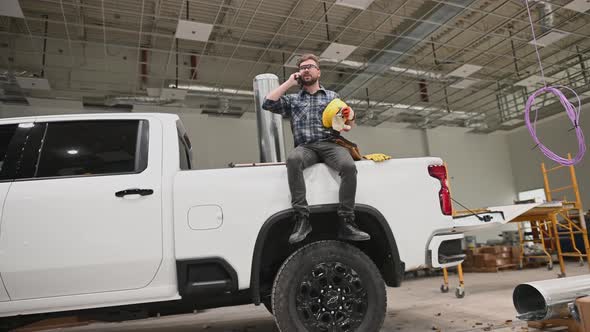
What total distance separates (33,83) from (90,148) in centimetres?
924

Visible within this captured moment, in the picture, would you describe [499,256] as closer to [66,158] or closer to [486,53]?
[486,53]

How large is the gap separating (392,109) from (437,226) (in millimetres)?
12307

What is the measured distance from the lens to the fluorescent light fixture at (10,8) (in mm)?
7198

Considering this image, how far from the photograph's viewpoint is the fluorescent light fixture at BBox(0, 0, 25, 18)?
720cm

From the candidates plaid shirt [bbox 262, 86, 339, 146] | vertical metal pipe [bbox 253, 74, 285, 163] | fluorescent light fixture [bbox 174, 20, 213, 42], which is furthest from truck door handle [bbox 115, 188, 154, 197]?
fluorescent light fixture [bbox 174, 20, 213, 42]

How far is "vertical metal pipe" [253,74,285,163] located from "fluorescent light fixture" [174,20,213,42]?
4.61m

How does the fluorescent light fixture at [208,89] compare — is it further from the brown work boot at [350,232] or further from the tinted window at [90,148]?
the brown work boot at [350,232]

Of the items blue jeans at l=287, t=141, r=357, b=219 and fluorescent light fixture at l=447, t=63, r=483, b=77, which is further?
fluorescent light fixture at l=447, t=63, r=483, b=77

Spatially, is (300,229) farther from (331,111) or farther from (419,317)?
(419,317)

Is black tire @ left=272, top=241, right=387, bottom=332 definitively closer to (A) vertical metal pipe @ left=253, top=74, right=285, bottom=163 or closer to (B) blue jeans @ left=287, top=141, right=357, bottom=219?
(B) blue jeans @ left=287, top=141, right=357, bottom=219

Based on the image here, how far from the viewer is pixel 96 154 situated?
2725 mm

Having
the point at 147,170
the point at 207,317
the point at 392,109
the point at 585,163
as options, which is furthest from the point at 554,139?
the point at 147,170

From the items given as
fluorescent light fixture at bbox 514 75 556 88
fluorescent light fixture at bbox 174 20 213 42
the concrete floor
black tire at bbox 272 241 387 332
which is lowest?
the concrete floor

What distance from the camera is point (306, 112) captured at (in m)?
3.13
